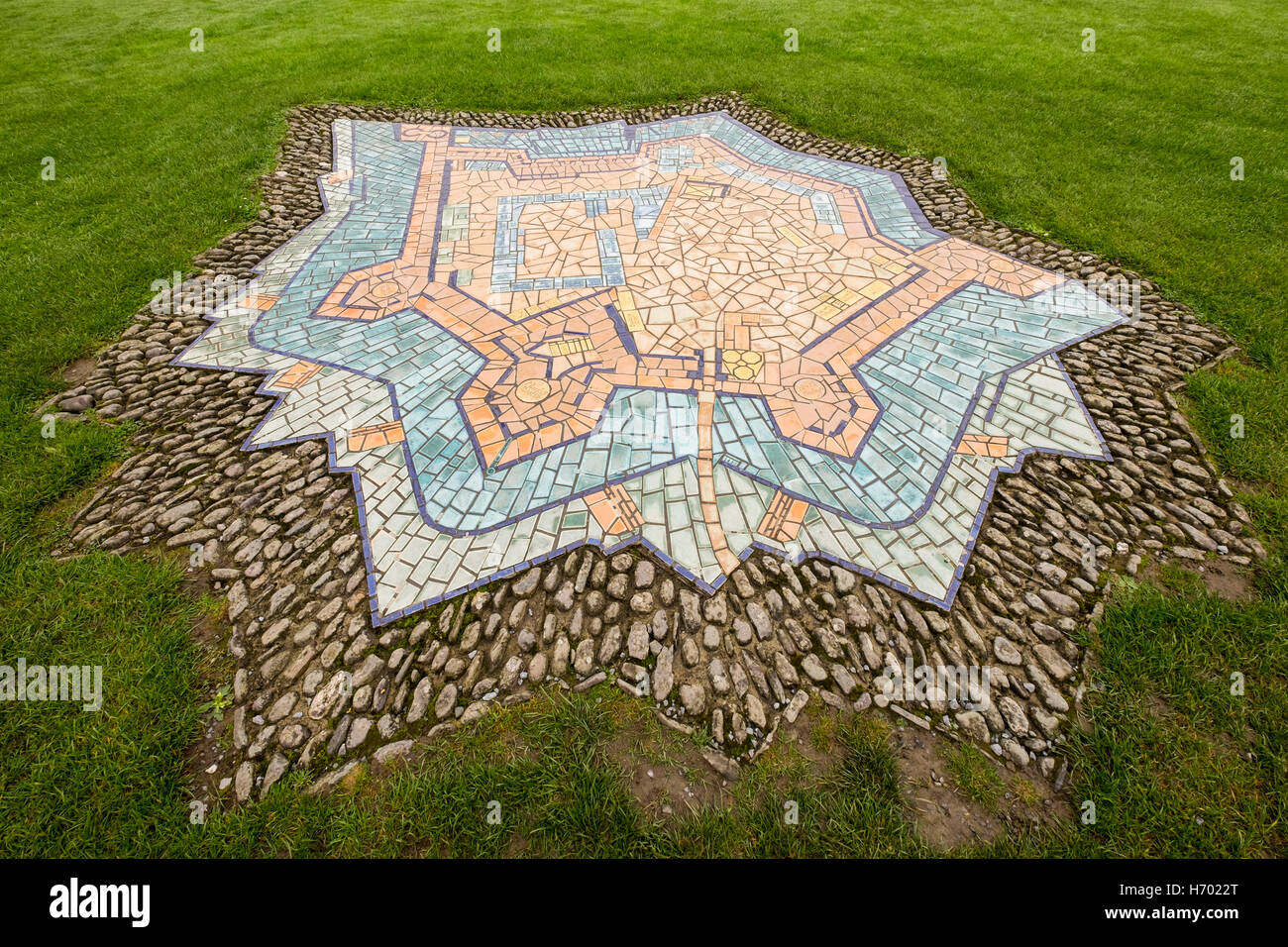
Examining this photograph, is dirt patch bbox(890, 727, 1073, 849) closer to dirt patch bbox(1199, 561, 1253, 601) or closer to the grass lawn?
the grass lawn

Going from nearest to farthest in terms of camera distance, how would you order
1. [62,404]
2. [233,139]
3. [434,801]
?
[434,801]
[62,404]
[233,139]

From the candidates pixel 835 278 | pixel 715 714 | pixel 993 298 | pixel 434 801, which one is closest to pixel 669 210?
pixel 835 278

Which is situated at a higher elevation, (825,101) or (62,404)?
(825,101)

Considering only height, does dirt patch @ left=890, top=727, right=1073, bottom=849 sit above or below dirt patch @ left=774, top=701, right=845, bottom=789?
below

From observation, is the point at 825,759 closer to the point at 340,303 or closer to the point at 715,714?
the point at 715,714

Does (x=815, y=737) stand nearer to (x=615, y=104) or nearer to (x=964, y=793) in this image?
(x=964, y=793)

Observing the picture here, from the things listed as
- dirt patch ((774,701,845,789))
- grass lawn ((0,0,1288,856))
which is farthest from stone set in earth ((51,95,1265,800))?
grass lawn ((0,0,1288,856))

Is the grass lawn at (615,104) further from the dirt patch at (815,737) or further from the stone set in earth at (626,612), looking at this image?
the stone set in earth at (626,612)
